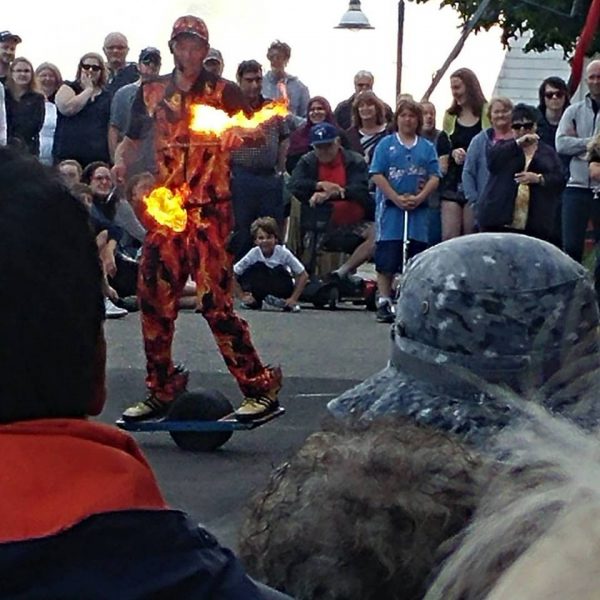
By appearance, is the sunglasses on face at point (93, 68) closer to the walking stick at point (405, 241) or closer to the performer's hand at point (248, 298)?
the performer's hand at point (248, 298)

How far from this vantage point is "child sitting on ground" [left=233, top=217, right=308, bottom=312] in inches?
509

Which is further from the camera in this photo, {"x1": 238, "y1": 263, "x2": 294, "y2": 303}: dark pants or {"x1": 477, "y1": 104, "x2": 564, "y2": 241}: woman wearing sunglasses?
{"x1": 238, "y1": 263, "x2": 294, "y2": 303}: dark pants

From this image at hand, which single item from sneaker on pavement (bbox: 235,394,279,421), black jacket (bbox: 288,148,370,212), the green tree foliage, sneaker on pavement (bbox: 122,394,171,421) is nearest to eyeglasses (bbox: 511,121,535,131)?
black jacket (bbox: 288,148,370,212)

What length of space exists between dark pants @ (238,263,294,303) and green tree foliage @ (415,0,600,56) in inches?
319

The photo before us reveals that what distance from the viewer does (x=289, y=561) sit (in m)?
1.81

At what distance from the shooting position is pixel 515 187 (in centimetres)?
1173

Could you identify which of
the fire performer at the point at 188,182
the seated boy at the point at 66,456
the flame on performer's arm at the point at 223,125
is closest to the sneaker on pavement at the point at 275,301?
the fire performer at the point at 188,182

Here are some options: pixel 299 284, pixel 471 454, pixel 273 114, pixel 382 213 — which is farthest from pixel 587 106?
pixel 471 454

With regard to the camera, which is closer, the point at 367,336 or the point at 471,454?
the point at 471,454

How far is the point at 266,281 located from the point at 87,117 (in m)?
2.15

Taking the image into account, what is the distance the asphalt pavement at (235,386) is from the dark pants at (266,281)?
0.18 m

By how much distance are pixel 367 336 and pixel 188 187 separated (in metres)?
4.77

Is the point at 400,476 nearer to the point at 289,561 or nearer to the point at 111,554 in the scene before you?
the point at 289,561

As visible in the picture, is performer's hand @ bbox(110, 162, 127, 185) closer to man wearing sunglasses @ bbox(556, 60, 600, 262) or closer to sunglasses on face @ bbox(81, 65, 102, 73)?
man wearing sunglasses @ bbox(556, 60, 600, 262)
